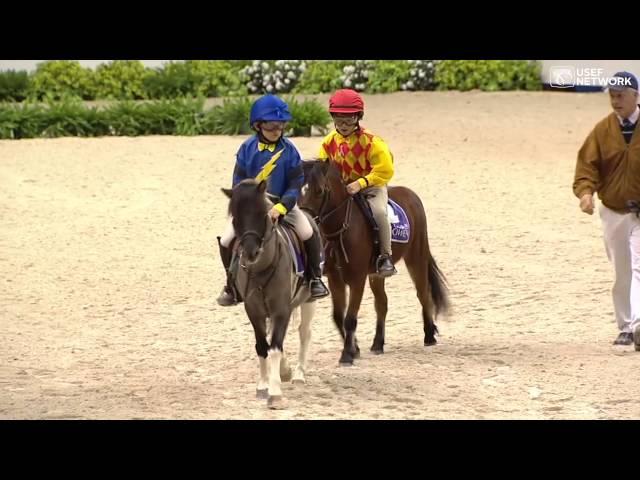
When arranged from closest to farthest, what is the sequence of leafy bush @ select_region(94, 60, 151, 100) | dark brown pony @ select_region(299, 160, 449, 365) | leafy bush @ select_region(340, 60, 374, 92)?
dark brown pony @ select_region(299, 160, 449, 365) < leafy bush @ select_region(94, 60, 151, 100) < leafy bush @ select_region(340, 60, 374, 92)

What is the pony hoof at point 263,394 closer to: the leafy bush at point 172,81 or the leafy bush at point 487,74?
the leafy bush at point 172,81

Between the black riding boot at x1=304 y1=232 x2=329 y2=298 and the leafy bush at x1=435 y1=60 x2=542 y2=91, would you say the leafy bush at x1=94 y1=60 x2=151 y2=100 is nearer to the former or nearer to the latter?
the leafy bush at x1=435 y1=60 x2=542 y2=91

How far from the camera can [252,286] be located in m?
7.65

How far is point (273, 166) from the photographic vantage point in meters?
7.92

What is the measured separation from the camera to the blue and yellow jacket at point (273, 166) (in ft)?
26.0

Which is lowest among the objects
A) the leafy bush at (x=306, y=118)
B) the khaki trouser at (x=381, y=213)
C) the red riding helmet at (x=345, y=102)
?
the khaki trouser at (x=381, y=213)

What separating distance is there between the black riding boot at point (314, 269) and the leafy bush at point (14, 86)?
12453mm

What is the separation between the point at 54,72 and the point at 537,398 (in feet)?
46.2

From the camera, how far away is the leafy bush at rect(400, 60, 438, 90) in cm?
2139

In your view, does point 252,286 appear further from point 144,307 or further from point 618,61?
point 618,61

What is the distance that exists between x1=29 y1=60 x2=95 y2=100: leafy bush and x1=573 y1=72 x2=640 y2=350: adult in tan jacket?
480 inches

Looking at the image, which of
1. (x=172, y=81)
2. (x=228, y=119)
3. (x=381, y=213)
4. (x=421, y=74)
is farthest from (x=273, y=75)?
(x=381, y=213)

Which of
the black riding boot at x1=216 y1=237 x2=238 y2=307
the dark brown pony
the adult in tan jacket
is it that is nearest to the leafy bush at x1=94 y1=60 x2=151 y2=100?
the dark brown pony

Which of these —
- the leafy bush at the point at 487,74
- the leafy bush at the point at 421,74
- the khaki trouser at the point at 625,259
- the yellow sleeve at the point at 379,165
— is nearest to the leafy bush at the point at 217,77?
the leafy bush at the point at 421,74
